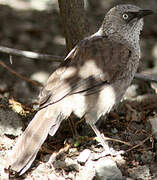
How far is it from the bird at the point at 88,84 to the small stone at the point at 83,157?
253 mm

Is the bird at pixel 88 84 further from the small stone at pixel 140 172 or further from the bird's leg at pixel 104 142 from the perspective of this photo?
Answer: the small stone at pixel 140 172

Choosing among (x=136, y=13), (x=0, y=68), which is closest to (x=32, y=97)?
(x=0, y=68)

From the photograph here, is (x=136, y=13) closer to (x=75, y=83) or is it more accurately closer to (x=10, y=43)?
(x=75, y=83)

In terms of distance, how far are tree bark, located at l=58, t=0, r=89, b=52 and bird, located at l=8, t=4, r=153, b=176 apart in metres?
0.29

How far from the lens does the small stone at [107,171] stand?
4.03 metres

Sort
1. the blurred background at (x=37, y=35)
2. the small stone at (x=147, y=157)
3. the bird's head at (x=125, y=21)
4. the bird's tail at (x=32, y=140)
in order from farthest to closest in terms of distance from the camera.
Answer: the blurred background at (x=37, y=35)
the bird's head at (x=125, y=21)
the small stone at (x=147, y=157)
the bird's tail at (x=32, y=140)

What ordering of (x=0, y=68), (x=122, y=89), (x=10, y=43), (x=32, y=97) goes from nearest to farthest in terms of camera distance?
(x=122, y=89) < (x=32, y=97) < (x=0, y=68) < (x=10, y=43)

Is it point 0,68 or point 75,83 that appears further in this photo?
point 0,68

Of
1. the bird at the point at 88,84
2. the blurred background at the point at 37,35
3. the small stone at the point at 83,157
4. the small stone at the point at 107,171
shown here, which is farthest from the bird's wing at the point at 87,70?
the blurred background at the point at 37,35

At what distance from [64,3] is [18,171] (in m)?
2.35

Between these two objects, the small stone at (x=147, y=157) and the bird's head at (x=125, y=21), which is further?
the bird's head at (x=125, y=21)

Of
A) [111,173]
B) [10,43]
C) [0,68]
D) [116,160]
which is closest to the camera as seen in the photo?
[111,173]

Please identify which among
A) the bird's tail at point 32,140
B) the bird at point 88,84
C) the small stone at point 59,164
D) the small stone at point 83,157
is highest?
the bird at point 88,84

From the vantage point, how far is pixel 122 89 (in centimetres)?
488
